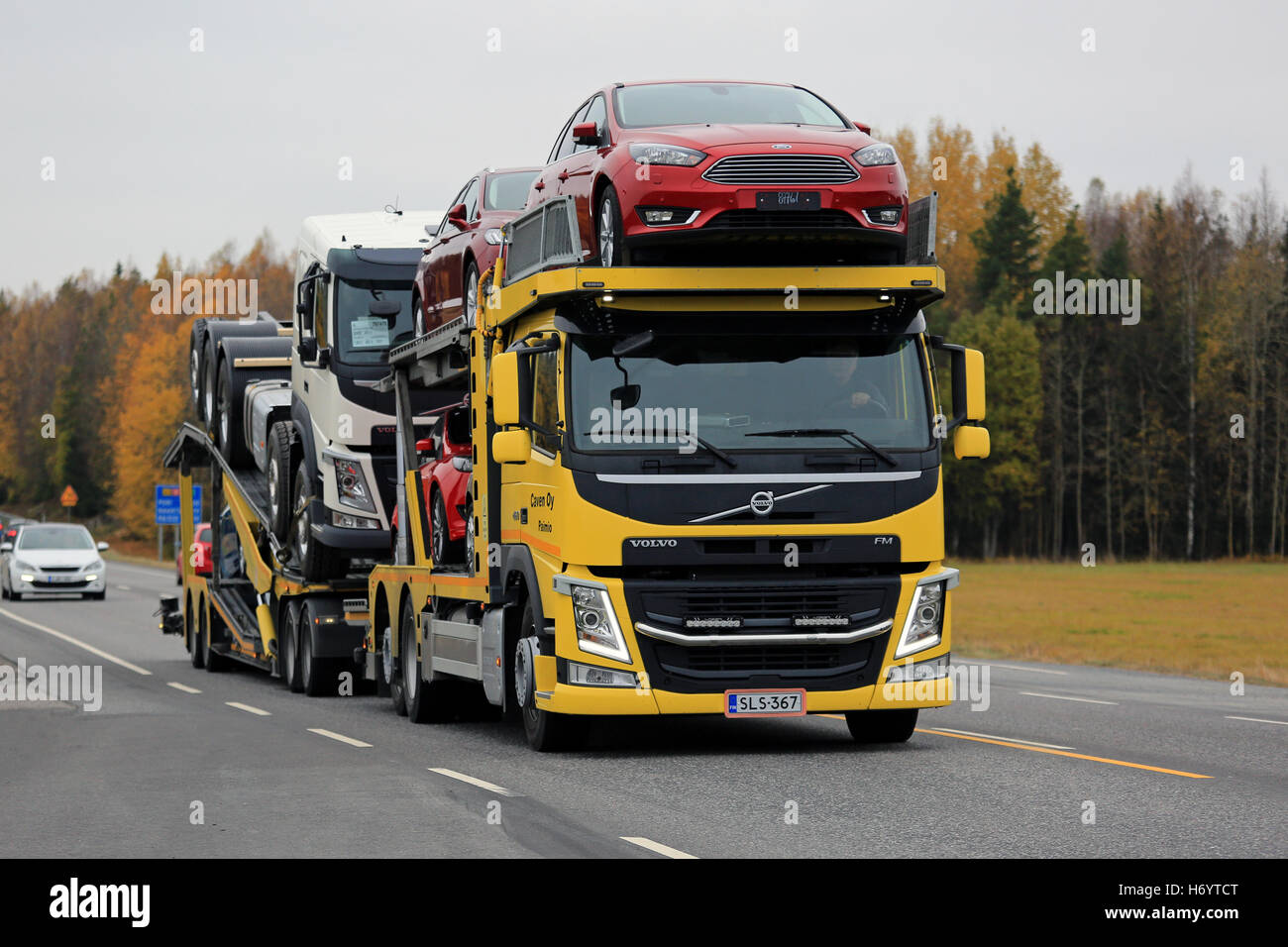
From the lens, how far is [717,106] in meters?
12.8

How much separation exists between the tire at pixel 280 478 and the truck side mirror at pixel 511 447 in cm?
786

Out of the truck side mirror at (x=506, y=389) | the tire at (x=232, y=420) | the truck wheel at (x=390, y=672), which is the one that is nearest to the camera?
the truck side mirror at (x=506, y=389)

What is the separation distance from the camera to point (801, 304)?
12148mm

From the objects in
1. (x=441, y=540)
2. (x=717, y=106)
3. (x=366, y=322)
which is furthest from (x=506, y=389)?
(x=366, y=322)

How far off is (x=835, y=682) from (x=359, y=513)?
23.8 feet

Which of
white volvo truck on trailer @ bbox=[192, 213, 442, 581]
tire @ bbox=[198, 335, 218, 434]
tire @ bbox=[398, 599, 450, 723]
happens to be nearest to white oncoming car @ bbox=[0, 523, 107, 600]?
tire @ bbox=[198, 335, 218, 434]

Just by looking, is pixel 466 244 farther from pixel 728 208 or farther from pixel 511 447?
pixel 728 208

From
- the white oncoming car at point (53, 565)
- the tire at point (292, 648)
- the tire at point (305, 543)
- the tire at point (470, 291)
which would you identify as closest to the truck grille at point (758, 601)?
the tire at point (470, 291)

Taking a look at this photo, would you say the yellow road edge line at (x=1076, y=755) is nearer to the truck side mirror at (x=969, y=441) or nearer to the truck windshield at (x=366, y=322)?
the truck side mirror at (x=969, y=441)

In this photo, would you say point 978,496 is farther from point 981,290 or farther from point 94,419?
point 94,419

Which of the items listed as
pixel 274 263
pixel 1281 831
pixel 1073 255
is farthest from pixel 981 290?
pixel 1281 831

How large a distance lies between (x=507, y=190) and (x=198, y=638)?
35.5ft

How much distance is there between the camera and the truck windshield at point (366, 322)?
18062 millimetres

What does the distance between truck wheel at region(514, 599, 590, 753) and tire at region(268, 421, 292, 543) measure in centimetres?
751
